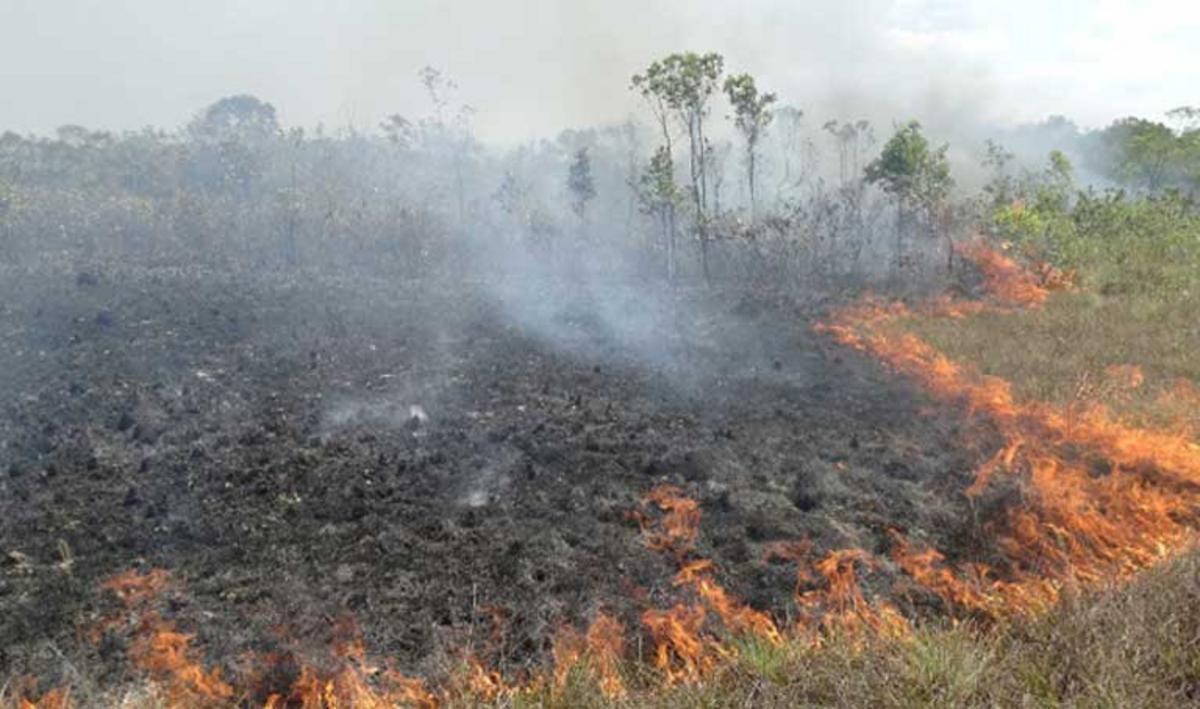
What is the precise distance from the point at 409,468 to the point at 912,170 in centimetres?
1917

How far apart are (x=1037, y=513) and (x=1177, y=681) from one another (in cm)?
399

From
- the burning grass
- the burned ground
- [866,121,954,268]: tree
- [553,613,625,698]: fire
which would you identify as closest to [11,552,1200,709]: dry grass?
the burning grass

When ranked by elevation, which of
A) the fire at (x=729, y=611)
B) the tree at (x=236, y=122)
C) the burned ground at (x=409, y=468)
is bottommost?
the fire at (x=729, y=611)

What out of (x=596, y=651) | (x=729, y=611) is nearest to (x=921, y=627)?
(x=729, y=611)

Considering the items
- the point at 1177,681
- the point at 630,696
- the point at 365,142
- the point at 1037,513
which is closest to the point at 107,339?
the point at 630,696

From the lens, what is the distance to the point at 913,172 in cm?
2289

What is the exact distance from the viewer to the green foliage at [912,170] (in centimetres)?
2273

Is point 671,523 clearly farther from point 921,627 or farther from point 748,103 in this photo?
point 748,103

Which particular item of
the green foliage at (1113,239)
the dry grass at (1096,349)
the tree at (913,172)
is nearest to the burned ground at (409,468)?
the dry grass at (1096,349)

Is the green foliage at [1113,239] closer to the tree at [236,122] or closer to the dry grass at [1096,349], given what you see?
the dry grass at [1096,349]

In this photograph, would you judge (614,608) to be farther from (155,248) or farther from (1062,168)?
(1062,168)

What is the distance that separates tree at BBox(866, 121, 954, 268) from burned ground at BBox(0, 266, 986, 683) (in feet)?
35.0

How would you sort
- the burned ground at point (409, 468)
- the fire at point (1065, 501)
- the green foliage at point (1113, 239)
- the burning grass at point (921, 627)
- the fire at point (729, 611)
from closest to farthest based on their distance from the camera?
the burning grass at point (921, 627)
the fire at point (729, 611)
the burned ground at point (409, 468)
the fire at point (1065, 501)
the green foliage at point (1113, 239)

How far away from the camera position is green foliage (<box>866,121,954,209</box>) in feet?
74.6
